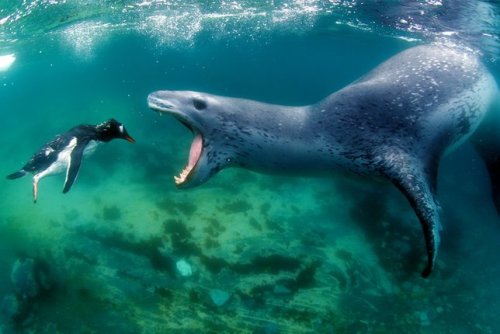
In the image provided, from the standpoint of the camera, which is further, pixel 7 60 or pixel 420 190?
pixel 7 60

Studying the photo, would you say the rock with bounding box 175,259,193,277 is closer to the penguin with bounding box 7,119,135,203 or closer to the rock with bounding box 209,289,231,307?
the rock with bounding box 209,289,231,307

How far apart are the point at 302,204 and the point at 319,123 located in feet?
16.9

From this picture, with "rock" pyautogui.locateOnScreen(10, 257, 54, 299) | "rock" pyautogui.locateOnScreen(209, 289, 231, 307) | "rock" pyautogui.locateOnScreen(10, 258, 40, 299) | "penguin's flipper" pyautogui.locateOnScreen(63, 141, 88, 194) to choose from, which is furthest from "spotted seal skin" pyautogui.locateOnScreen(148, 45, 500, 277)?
"rock" pyautogui.locateOnScreen(10, 258, 40, 299)

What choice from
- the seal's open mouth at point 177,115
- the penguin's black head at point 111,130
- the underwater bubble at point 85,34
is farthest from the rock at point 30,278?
Result: the underwater bubble at point 85,34

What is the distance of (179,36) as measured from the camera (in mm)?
21609

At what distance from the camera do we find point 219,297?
18.8ft

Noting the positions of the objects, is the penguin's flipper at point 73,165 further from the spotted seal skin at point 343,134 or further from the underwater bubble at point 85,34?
the underwater bubble at point 85,34

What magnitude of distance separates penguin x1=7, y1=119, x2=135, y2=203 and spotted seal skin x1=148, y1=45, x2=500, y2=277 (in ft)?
5.58

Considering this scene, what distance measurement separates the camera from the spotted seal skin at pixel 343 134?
3.18 metres

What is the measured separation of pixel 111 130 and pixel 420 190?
12.8 feet

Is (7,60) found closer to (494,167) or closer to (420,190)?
(494,167)

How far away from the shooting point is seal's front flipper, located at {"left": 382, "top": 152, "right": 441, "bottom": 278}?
3.02 meters

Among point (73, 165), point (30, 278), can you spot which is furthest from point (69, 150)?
point (30, 278)

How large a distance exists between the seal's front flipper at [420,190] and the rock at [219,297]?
11.3 ft
